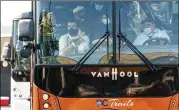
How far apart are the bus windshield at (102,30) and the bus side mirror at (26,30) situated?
10 cm

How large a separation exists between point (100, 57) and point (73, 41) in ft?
1.47

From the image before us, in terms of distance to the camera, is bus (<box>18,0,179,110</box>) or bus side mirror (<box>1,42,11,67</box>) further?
bus side mirror (<box>1,42,11,67</box>)

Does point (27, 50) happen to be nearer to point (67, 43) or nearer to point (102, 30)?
point (67, 43)

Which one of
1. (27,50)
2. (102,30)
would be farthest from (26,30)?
(102,30)

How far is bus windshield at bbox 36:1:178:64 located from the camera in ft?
21.5

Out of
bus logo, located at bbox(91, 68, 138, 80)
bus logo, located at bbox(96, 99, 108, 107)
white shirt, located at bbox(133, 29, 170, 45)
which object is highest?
white shirt, located at bbox(133, 29, 170, 45)

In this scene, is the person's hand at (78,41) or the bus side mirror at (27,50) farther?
the bus side mirror at (27,50)

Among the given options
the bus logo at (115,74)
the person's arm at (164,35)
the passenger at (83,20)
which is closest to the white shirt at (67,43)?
the passenger at (83,20)

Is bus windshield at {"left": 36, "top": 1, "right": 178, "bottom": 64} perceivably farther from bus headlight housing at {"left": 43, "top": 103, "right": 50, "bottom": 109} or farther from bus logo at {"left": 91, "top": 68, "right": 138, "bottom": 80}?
bus headlight housing at {"left": 43, "top": 103, "right": 50, "bottom": 109}

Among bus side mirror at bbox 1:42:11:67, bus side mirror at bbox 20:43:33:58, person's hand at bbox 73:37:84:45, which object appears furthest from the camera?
bus side mirror at bbox 1:42:11:67

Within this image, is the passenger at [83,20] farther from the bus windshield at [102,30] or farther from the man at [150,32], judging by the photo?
the man at [150,32]

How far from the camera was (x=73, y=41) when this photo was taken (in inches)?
259

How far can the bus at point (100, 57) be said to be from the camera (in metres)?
6.52

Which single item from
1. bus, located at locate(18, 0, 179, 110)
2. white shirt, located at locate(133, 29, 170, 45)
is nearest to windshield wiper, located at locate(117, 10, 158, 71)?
bus, located at locate(18, 0, 179, 110)
